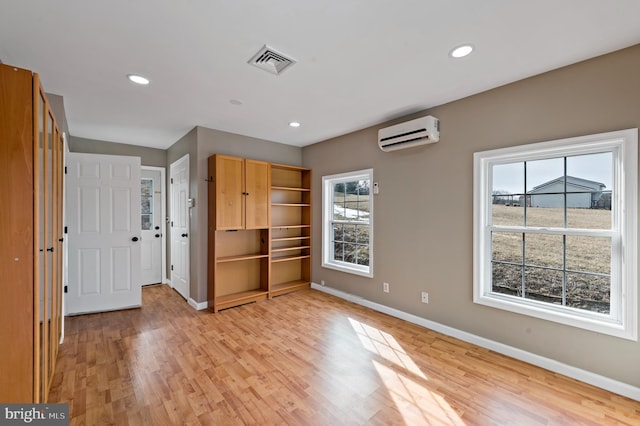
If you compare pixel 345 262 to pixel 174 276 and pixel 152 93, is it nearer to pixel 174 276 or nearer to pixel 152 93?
pixel 174 276

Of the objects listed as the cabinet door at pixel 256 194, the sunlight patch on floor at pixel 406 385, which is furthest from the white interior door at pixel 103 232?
the sunlight patch on floor at pixel 406 385

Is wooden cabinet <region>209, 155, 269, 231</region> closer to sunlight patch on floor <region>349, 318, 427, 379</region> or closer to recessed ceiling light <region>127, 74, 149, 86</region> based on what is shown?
recessed ceiling light <region>127, 74, 149, 86</region>

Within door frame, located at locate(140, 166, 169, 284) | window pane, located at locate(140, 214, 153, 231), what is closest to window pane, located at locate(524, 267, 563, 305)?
door frame, located at locate(140, 166, 169, 284)

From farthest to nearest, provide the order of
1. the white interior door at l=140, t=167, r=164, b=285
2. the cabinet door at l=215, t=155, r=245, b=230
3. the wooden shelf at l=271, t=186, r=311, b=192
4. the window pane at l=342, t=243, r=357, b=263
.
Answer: the white interior door at l=140, t=167, r=164, b=285 → the wooden shelf at l=271, t=186, r=311, b=192 → the window pane at l=342, t=243, r=357, b=263 → the cabinet door at l=215, t=155, r=245, b=230

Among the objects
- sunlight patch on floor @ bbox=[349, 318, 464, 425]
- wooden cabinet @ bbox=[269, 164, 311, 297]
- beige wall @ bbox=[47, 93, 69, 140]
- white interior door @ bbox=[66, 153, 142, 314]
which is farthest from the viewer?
wooden cabinet @ bbox=[269, 164, 311, 297]

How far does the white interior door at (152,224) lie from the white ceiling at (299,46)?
2.01 m

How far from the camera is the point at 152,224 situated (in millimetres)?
4996

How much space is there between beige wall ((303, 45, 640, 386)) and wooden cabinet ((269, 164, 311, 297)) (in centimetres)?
79

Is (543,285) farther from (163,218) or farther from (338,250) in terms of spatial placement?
(163,218)

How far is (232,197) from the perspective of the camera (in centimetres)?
381

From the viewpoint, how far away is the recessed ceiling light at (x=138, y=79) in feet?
7.75

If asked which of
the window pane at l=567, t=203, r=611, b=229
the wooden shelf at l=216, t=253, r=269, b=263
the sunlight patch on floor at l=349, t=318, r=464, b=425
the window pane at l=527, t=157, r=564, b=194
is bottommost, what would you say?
the sunlight patch on floor at l=349, t=318, r=464, b=425

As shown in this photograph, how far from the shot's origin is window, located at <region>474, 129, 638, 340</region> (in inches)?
79.1

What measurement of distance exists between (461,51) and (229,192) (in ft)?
9.98
